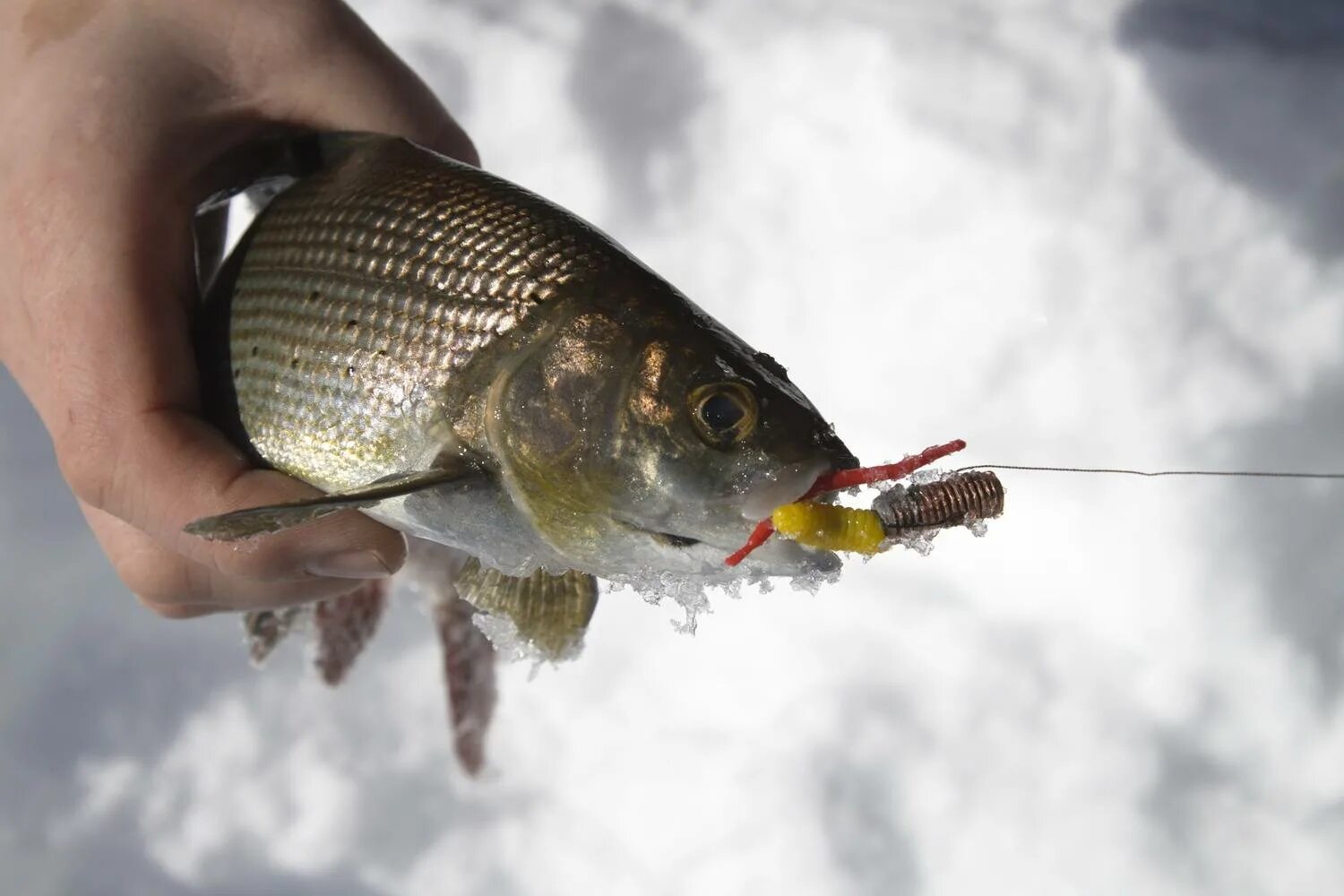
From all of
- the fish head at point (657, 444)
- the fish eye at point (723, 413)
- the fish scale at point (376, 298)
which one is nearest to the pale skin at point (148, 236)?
the fish scale at point (376, 298)

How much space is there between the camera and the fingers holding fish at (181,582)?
6.82 ft

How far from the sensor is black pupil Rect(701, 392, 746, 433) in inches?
54.6

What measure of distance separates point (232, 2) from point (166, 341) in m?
0.91

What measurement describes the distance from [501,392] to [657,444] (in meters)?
0.28

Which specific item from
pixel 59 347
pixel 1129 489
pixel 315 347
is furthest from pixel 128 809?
pixel 1129 489

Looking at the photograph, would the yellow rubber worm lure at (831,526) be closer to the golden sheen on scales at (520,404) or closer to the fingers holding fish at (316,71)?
the golden sheen on scales at (520,404)

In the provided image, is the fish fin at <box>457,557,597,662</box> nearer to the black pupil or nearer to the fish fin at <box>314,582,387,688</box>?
the black pupil

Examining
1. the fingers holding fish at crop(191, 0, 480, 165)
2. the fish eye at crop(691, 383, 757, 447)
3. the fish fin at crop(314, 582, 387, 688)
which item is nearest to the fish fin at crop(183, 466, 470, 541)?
the fish eye at crop(691, 383, 757, 447)

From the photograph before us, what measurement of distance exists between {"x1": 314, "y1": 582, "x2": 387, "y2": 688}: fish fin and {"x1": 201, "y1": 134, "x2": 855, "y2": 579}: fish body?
1.59m

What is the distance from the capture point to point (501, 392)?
1.49 m

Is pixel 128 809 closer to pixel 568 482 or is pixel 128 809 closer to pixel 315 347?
pixel 315 347

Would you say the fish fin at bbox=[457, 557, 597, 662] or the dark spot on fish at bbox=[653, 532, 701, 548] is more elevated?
the dark spot on fish at bbox=[653, 532, 701, 548]

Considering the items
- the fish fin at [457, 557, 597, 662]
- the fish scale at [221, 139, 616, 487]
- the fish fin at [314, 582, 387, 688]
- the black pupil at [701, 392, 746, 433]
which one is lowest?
the fish fin at [314, 582, 387, 688]

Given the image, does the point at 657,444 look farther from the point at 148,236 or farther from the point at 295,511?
the point at 148,236
